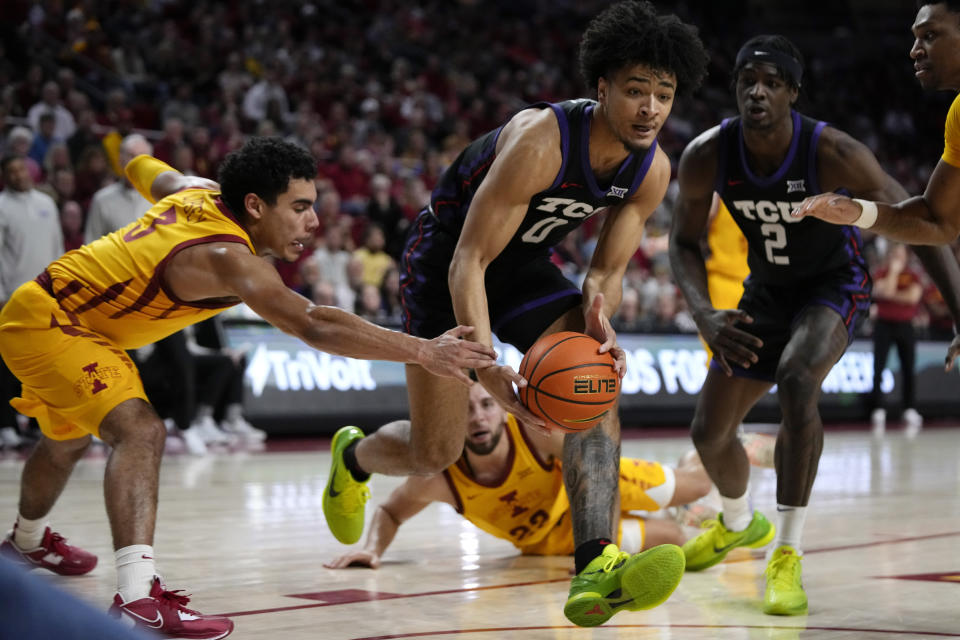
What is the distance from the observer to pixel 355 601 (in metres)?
4.03

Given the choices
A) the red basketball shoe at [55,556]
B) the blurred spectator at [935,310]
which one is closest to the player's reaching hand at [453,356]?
the red basketball shoe at [55,556]

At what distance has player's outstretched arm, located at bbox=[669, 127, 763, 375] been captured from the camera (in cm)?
445

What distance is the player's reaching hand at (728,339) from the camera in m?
4.40

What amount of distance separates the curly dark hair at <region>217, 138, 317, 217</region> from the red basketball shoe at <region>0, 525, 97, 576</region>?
1583 millimetres

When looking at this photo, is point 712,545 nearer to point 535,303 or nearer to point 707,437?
point 707,437

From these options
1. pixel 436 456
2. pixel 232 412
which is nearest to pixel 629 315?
pixel 232 412

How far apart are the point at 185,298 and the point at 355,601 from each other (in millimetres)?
1247

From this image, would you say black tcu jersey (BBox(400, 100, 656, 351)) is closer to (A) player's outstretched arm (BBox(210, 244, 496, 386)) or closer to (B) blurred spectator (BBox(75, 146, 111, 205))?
(A) player's outstretched arm (BBox(210, 244, 496, 386))

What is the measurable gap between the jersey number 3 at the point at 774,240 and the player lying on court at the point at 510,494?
1152 mm

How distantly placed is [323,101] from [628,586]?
43.8 feet

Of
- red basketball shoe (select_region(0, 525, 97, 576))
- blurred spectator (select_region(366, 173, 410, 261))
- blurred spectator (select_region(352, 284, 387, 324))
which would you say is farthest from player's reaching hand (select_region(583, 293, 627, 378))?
blurred spectator (select_region(366, 173, 410, 261))

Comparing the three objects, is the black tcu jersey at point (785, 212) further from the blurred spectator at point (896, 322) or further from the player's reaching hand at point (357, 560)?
the blurred spectator at point (896, 322)

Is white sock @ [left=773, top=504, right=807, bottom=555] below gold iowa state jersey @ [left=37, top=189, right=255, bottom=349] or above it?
below

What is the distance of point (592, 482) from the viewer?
3.70 m
